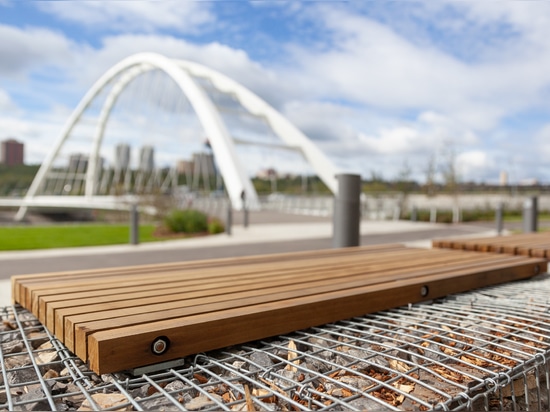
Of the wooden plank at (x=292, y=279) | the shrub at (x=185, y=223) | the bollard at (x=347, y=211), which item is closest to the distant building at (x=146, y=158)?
the shrub at (x=185, y=223)

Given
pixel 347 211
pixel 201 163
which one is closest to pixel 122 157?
pixel 201 163

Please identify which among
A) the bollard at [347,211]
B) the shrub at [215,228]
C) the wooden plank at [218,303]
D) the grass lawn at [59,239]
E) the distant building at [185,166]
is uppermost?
the distant building at [185,166]

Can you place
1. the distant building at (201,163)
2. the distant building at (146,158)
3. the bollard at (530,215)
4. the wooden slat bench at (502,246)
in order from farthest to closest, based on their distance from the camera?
the distant building at (146,158)
the distant building at (201,163)
the bollard at (530,215)
the wooden slat bench at (502,246)

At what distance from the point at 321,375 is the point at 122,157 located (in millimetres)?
41291

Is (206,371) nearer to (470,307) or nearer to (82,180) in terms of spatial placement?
(470,307)

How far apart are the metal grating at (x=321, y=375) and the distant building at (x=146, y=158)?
35.8 metres

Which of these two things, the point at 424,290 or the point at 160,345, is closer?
the point at 160,345

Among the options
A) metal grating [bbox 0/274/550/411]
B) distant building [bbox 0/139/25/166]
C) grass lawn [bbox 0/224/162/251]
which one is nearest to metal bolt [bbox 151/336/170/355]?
metal grating [bbox 0/274/550/411]

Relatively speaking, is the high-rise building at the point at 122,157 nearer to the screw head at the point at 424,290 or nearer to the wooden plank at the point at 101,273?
the wooden plank at the point at 101,273

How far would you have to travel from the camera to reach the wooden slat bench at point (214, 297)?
7.07ft

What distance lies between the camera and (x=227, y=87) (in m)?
28.6

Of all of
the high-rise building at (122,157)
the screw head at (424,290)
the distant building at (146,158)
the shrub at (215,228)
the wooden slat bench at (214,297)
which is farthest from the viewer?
the high-rise building at (122,157)

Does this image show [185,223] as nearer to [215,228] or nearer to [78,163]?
[215,228]

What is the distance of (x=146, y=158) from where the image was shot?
126 ft
